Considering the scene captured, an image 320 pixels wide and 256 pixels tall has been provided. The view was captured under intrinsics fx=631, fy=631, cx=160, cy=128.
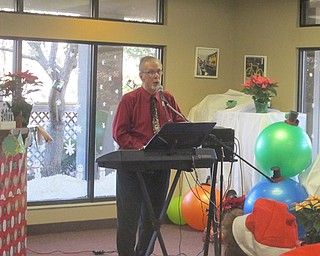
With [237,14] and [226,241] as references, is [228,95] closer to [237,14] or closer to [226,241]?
[237,14]

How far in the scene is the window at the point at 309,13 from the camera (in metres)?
6.67

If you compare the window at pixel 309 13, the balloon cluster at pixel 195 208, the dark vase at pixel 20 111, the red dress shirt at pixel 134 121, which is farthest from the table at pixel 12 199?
the window at pixel 309 13

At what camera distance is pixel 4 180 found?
172 inches

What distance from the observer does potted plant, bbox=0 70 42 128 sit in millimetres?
→ 4762

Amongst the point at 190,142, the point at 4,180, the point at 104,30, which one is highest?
the point at 104,30

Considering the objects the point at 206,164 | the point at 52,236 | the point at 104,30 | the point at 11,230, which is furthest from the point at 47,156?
the point at 206,164

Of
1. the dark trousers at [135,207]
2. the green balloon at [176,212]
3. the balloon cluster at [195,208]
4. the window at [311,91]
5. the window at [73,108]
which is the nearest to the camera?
the dark trousers at [135,207]

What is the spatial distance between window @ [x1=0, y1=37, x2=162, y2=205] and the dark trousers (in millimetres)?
2250

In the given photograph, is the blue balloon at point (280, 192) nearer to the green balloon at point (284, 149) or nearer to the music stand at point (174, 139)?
the green balloon at point (284, 149)

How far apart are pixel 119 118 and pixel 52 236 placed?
2.41m

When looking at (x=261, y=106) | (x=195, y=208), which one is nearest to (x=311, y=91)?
(x=261, y=106)

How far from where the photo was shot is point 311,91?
6.77 m

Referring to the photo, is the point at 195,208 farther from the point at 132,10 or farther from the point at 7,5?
the point at 7,5

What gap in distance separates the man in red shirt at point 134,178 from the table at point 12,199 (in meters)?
0.77
